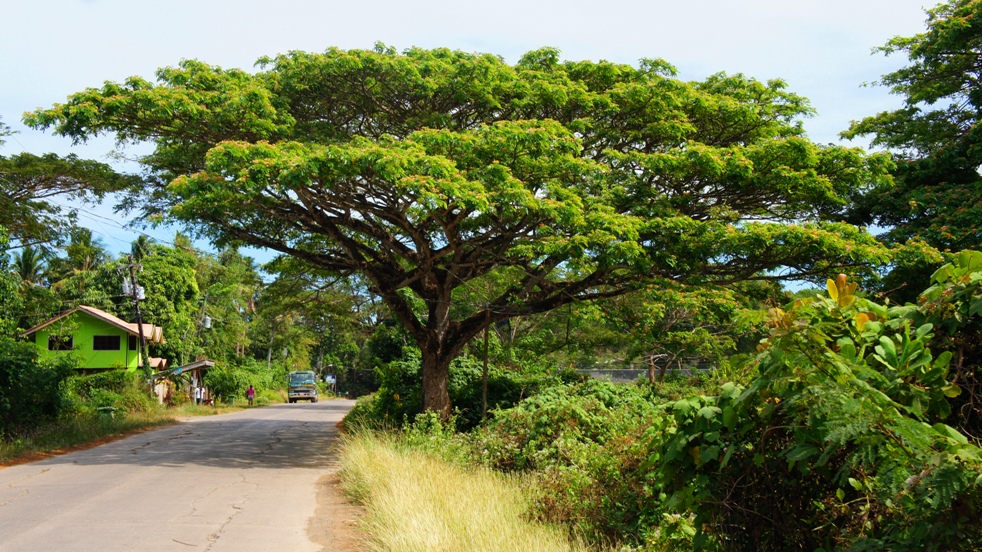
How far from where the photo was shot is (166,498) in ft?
37.8

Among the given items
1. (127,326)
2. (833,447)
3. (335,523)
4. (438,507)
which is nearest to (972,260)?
(833,447)

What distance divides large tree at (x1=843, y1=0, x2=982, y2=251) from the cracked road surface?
13.8 meters

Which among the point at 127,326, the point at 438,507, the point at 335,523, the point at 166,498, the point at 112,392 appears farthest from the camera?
the point at 127,326

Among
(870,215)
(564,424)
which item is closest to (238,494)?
(564,424)

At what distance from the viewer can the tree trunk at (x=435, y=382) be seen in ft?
64.6

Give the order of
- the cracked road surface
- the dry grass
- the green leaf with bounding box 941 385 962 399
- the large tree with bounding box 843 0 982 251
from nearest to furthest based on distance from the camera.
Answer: the green leaf with bounding box 941 385 962 399 < the dry grass < the cracked road surface < the large tree with bounding box 843 0 982 251

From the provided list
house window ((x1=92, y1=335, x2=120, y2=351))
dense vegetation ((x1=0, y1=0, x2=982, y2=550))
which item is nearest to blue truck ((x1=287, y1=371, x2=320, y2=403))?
house window ((x1=92, y1=335, x2=120, y2=351))

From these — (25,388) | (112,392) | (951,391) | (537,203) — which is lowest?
(951,391)

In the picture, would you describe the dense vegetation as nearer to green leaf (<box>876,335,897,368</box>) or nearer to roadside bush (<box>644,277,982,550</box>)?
roadside bush (<box>644,277,982,550</box>)

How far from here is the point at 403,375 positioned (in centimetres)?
2352

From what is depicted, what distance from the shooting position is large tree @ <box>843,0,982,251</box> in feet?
55.5

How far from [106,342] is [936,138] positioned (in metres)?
44.0

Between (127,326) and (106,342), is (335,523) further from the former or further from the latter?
(106,342)

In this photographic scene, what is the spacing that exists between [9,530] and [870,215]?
19.1 m
